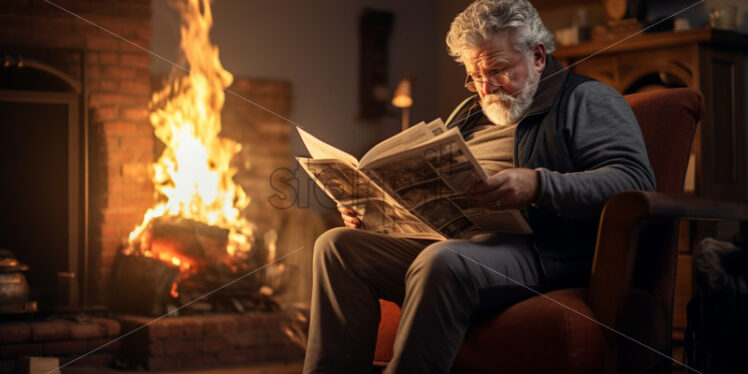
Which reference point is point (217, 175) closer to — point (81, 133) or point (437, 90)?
point (81, 133)

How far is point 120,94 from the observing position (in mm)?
2883

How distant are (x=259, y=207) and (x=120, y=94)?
0.79m

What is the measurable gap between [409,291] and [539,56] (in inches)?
25.2

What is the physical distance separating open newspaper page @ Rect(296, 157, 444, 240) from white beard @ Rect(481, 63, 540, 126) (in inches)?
12.6

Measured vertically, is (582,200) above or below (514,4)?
below

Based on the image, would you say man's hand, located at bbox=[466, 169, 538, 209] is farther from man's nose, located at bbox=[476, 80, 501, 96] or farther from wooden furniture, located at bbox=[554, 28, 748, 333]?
wooden furniture, located at bbox=[554, 28, 748, 333]

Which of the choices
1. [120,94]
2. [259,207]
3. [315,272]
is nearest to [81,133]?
[120,94]

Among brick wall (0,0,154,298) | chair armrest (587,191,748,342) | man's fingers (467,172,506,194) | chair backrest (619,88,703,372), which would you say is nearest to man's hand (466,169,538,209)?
man's fingers (467,172,506,194)

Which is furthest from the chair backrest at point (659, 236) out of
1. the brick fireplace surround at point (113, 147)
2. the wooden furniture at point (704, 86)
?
the brick fireplace surround at point (113, 147)

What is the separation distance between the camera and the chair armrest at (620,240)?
3.85ft

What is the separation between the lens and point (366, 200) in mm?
1465

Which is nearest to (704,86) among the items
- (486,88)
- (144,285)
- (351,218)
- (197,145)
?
(486,88)

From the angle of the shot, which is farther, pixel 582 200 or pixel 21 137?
pixel 21 137

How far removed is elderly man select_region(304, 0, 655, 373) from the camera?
1.19 meters
